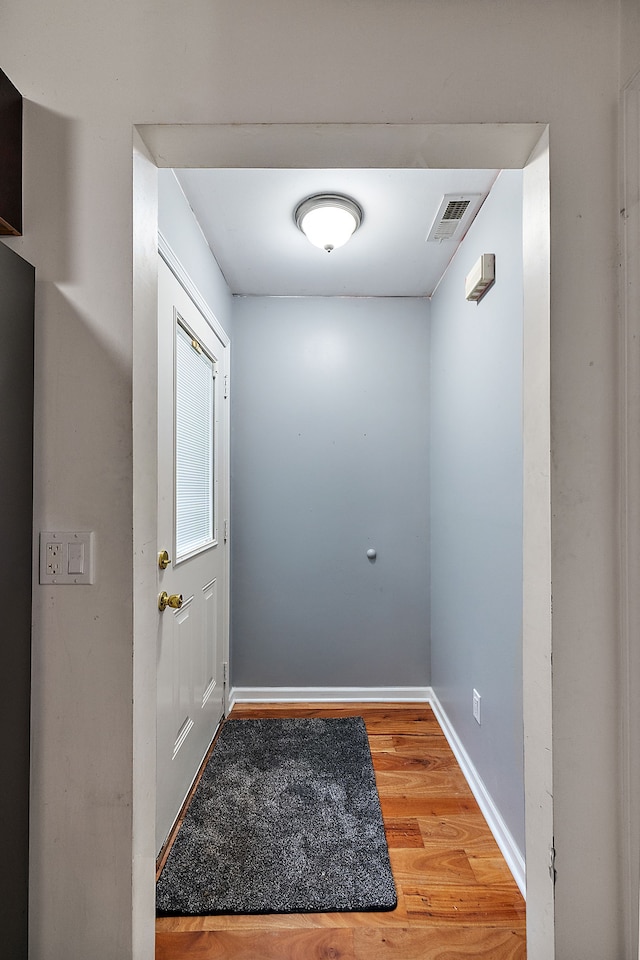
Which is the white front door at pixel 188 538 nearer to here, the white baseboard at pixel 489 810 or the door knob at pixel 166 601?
the door knob at pixel 166 601

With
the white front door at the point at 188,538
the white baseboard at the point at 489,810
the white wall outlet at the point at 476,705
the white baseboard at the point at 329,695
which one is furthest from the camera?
the white baseboard at the point at 329,695

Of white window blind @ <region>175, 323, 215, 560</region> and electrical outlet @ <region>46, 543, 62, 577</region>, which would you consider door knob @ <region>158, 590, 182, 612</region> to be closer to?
white window blind @ <region>175, 323, 215, 560</region>

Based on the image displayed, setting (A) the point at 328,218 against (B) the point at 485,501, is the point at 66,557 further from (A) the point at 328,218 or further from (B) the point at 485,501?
(A) the point at 328,218

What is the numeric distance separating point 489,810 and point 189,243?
96.2 inches

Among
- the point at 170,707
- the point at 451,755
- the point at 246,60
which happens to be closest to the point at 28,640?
the point at 170,707

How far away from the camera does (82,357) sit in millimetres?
1218

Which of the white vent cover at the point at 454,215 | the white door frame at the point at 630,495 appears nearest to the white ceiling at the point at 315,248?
the white vent cover at the point at 454,215

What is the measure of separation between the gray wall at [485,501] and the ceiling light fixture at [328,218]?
52 cm

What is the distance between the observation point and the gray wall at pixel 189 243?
6.25 feet

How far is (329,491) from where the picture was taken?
3.28m

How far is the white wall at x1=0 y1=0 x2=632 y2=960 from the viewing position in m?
1.20

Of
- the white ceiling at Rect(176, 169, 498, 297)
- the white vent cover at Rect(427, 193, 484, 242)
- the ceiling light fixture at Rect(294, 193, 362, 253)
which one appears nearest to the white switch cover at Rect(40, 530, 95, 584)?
the white ceiling at Rect(176, 169, 498, 297)

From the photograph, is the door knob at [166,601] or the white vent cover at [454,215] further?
the white vent cover at [454,215]

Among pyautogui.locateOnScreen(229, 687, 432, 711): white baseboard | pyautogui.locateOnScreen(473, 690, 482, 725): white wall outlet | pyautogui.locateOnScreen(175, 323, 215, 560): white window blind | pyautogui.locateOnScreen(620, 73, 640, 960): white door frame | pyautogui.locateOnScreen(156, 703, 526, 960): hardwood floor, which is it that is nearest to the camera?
pyautogui.locateOnScreen(620, 73, 640, 960): white door frame
